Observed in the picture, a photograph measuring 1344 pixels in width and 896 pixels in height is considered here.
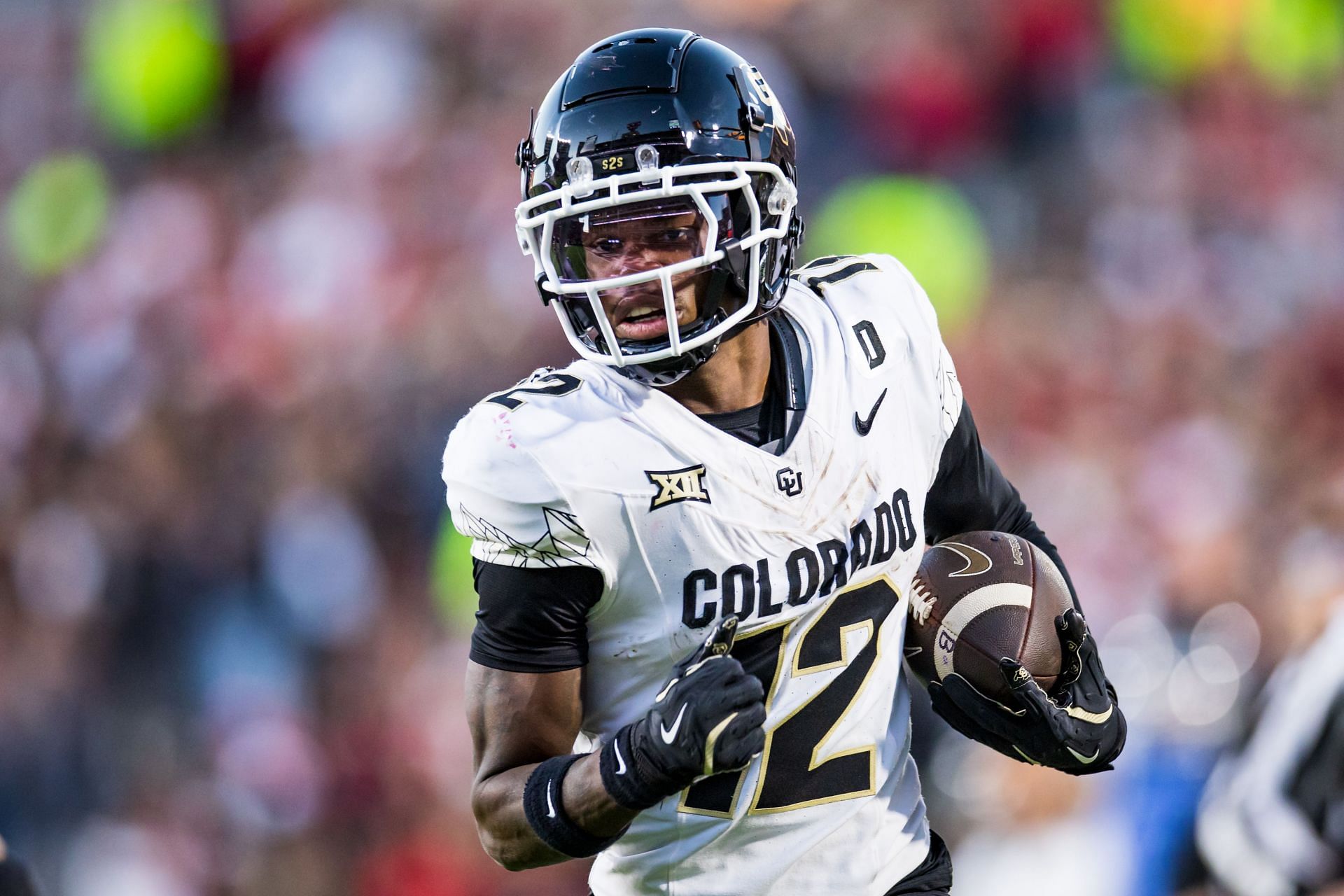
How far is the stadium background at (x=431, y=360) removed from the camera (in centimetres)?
483

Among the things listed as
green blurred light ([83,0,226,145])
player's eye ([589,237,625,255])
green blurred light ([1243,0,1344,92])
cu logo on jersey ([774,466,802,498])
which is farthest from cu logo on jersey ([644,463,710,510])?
green blurred light ([1243,0,1344,92])

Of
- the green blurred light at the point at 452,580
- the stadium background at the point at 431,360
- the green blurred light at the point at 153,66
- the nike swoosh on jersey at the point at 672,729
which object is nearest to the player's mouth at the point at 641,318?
the nike swoosh on jersey at the point at 672,729

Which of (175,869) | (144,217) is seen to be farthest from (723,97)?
(144,217)

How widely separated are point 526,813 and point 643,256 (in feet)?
2.63

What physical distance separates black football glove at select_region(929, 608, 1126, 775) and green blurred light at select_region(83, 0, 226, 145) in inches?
200

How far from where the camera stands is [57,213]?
6449mm

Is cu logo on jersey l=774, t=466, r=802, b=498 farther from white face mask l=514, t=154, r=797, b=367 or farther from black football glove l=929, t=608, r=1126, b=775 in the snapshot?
black football glove l=929, t=608, r=1126, b=775

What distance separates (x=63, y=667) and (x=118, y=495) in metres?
0.65

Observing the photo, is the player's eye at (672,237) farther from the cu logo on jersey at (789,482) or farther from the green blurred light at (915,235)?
the green blurred light at (915,235)

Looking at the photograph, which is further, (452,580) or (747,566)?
(452,580)

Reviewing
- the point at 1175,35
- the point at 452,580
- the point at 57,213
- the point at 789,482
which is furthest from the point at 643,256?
the point at 57,213

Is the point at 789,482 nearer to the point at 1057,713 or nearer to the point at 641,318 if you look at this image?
the point at 641,318

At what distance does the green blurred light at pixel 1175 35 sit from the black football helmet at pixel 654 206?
4.32 m

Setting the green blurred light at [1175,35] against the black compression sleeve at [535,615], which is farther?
the green blurred light at [1175,35]
